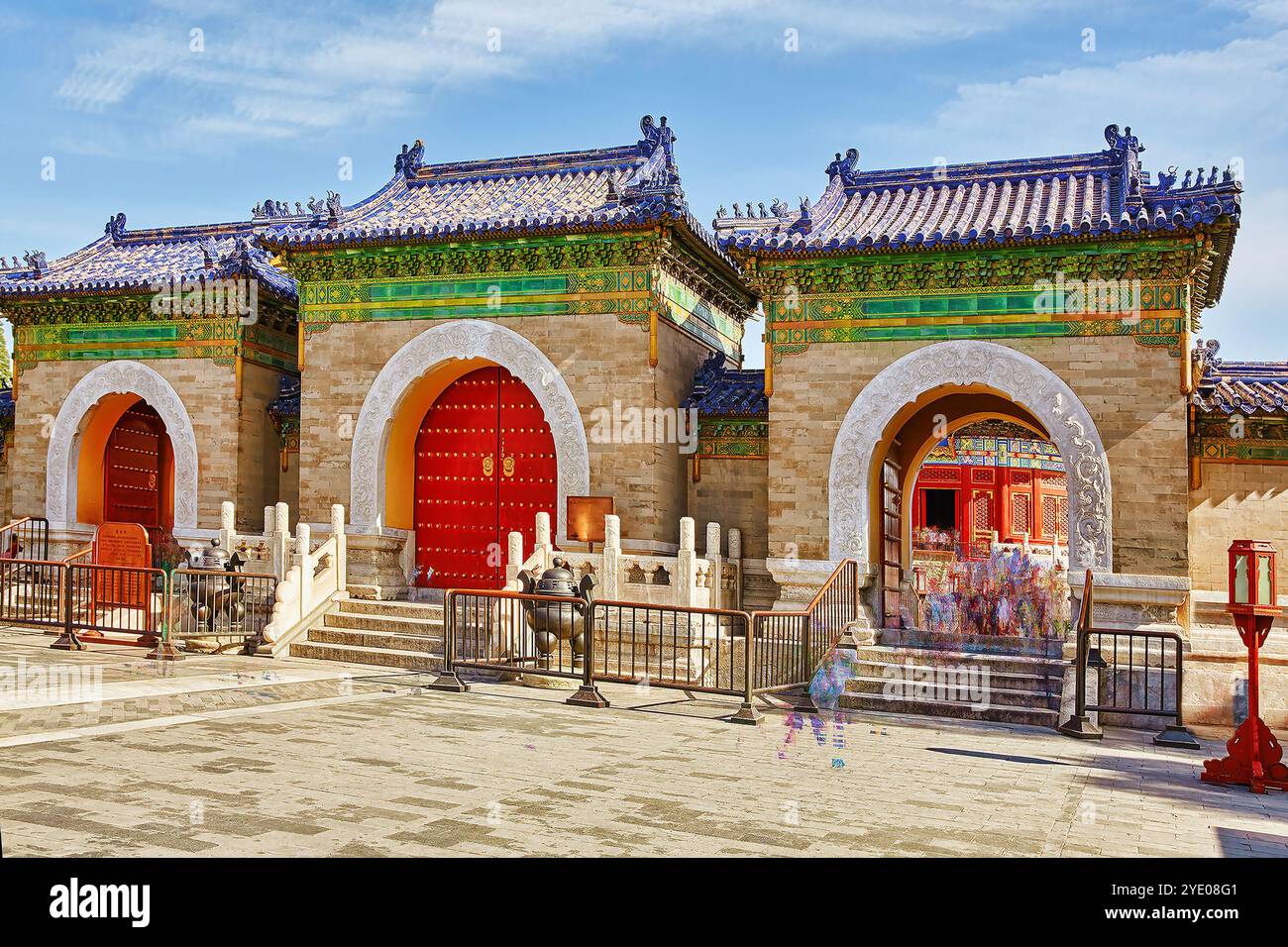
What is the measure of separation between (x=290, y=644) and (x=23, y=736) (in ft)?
20.8

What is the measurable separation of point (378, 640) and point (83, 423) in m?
7.68

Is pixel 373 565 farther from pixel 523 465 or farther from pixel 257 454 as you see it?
pixel 257 454

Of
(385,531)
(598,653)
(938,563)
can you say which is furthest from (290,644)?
(938,563)

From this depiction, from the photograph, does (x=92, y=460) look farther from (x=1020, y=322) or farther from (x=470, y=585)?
(x=1020, y=322)

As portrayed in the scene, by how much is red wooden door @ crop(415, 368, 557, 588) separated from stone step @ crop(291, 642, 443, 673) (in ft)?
8.70

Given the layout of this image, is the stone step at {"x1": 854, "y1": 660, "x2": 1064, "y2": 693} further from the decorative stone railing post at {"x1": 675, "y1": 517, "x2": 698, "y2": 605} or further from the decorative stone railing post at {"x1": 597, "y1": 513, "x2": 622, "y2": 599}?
the decorative stone railing post at {"x1": 597, "y1": 513, "x2": 622, "y2": 599}

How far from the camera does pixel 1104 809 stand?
22.1 ft

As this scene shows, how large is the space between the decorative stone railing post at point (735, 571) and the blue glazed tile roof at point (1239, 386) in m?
5.66

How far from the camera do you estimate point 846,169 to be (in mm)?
15805

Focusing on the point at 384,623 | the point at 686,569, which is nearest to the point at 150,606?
the point at 384,623

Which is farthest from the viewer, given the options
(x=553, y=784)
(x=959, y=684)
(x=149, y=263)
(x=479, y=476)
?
(x=149, y=263)

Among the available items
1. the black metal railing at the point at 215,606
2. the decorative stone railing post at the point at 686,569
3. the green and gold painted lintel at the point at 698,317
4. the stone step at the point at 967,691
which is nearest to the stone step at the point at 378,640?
the black metal railing at the point at 215,606

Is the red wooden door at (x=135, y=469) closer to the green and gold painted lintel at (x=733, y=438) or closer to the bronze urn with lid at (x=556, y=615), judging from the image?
the green and gold painted lintel at (x=733, y=438)
